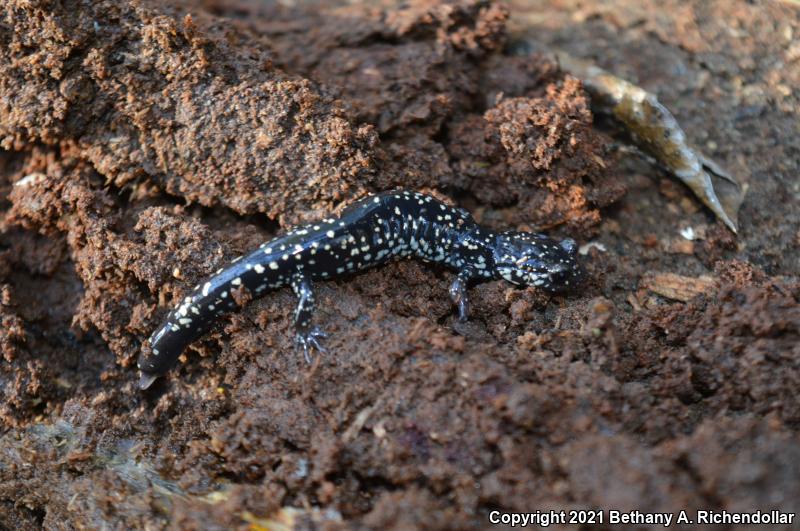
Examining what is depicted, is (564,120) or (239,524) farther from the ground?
(564,120)

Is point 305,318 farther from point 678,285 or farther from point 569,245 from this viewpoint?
point 678,285

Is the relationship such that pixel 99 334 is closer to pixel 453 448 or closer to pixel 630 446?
pixel 453 448

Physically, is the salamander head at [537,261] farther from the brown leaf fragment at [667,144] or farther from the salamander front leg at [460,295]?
the brown leaf fragment at [667,144]

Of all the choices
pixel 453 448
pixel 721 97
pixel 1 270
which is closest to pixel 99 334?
pixel 1 270

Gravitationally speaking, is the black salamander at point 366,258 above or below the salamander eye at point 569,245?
above

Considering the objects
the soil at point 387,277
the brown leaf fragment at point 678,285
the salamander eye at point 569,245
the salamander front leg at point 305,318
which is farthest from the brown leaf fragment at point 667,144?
the salamander front leg at point 305,318

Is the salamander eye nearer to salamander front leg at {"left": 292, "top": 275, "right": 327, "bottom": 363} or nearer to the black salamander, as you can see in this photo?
the black salamander
